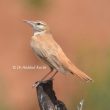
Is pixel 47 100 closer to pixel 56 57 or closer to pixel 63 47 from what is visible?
pixel 56 57

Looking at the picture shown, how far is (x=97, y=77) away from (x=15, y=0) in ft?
16.1

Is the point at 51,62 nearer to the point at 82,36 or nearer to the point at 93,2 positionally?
the point at 82,36

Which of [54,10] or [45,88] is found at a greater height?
[45,88]

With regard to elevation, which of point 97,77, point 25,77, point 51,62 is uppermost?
point 51,62

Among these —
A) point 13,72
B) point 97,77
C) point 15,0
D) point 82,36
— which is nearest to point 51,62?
point 97,77

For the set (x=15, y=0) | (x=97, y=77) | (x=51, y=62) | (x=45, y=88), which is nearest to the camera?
(x=45, y=88)

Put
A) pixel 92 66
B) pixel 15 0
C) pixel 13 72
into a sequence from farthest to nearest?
1. pixel 15 0
2. pixel 13 72
3. pixel 92 66

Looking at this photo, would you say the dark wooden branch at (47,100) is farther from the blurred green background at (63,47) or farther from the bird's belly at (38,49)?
the blurred green background at (63,47)

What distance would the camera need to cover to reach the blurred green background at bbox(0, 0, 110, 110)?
10.8 meters

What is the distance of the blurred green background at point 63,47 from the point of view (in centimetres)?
1082

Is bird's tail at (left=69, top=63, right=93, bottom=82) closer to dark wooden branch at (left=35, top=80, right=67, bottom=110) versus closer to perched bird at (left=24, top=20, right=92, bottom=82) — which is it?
perched bird at (left=24, top=20, right=92, bottom=82)

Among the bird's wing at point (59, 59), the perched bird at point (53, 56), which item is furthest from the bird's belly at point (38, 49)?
the bird's wing at point (59, 59)

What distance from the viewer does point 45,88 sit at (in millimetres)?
6402

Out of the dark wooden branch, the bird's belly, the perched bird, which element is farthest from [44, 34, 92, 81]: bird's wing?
the dark wooden branch
